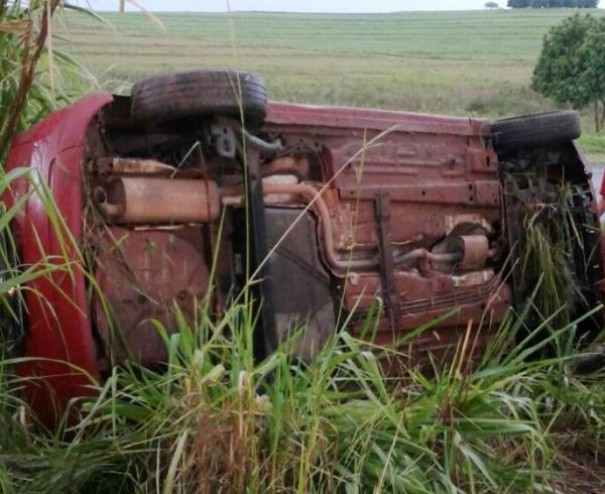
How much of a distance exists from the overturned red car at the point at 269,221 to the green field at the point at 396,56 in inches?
424

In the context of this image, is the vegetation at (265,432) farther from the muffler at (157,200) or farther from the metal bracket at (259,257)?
the muffler at (157,200)

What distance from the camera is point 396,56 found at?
45656mm

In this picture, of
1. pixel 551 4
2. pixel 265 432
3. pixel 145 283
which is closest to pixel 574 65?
pixel 551 4

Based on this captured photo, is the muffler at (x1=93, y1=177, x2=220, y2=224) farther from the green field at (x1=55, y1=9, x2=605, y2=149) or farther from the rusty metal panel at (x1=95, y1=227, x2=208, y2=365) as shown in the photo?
the green field at (x1=55, y1=9, x2=605, y2=149)

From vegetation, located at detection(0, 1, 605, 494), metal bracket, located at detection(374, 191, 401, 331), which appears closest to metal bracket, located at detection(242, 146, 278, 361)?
vegetation, located at detection(0, 1, 605, 494)

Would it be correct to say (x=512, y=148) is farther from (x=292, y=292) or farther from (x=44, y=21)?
(x=44, y=21)

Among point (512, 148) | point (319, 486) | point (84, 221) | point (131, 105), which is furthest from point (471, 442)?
point (512, 148)

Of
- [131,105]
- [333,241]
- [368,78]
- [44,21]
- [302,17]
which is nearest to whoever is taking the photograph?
[44,21]

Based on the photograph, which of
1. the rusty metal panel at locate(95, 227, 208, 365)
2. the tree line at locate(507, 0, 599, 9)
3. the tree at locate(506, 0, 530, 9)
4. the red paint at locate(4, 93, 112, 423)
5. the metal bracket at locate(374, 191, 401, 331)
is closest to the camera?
the red paint at locate(4, 93, 112, 423)

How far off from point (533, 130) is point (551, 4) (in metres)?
77.2

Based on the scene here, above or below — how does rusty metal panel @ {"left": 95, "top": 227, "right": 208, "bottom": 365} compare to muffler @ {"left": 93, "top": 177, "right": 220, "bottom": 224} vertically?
Result: below

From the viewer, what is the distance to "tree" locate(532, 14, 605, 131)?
45.2 m

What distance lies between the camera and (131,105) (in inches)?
149

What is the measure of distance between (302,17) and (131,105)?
49396 mm
